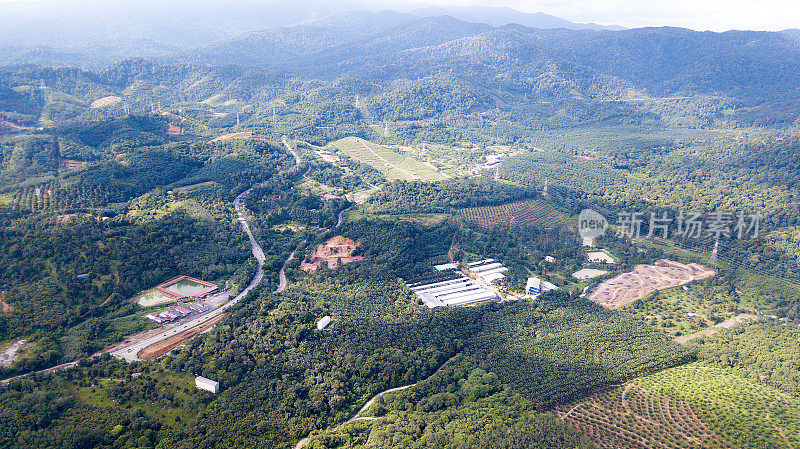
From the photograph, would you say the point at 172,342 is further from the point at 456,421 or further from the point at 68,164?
the point at 68,164

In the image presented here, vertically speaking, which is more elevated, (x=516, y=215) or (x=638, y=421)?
(x=516, y=215)

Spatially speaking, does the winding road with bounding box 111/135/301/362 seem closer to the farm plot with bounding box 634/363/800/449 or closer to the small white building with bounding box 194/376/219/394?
the small white building with bounding box 194/376/219/394

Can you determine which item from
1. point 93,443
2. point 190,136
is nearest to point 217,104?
point 190,136

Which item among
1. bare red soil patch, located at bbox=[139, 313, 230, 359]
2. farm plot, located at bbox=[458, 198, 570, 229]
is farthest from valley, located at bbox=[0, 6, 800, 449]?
farm plot, located at bbox=[458, 198, 570, 229]

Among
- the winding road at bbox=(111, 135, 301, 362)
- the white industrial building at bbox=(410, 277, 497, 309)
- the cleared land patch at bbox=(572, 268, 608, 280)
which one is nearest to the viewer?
the winding road at bbox=(111, 135, 301, 362)

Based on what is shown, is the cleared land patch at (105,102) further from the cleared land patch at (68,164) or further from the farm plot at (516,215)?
the farm plot at (516,215)

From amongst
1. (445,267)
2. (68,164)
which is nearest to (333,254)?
(445,267)
